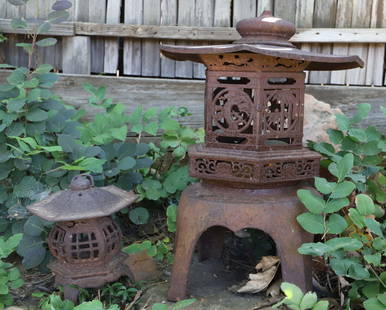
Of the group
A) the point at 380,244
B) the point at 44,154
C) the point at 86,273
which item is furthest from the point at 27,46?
the point at 380,244

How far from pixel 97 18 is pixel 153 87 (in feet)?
2.17

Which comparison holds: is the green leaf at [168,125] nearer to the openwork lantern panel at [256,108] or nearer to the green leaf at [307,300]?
the openwork lantern panel at [256,108]

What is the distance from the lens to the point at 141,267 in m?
2.46

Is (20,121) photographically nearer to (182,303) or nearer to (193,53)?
(193,53)

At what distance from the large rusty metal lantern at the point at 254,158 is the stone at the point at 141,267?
23 centimetres

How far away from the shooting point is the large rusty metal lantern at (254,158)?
2.17 meters

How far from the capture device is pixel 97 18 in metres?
3.94

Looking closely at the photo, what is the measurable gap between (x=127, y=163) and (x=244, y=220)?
0.84 metres

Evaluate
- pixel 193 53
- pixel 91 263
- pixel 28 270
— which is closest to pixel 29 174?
pixel 28 270

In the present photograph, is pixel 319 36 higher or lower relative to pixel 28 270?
higher

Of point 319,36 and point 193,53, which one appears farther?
point 319,36

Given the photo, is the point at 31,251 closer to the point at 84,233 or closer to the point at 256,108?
the point at 84,233

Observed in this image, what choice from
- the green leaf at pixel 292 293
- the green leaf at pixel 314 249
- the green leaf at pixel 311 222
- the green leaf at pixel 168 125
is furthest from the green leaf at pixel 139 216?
the green leaf at pixel 292 293

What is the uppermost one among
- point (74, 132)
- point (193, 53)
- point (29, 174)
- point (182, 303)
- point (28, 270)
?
point (193, 53)
